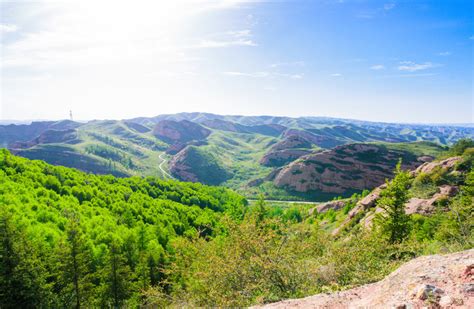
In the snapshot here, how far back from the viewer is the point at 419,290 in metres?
8.99

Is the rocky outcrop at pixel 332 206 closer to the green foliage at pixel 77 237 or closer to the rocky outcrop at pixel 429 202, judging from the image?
the green foliage at pixel 77 237

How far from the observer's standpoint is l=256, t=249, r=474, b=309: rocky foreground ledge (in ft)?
27.7

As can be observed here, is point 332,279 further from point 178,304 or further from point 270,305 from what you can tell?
point 178,304

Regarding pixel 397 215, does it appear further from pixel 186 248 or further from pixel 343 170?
pixel 343 170

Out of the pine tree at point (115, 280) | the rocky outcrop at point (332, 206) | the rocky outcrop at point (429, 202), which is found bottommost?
the rocky outcrop at point (332, 206)

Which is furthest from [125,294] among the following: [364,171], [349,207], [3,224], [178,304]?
[364,171]

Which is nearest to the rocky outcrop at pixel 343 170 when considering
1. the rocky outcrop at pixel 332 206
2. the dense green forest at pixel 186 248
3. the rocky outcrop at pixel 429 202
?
the rocky outcrop at pixel 332 206

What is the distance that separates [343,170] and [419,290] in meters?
146

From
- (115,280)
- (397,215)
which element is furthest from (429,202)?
(115,280)

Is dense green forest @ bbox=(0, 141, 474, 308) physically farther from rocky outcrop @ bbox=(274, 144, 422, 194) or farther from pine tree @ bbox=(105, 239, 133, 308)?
rocky outcrop @ bbox=(274, 144, 422, 194)

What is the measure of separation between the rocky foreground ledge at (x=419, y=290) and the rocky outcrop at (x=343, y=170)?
441 ft

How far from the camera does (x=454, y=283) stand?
29.5 feet

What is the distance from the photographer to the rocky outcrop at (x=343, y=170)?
140 metres

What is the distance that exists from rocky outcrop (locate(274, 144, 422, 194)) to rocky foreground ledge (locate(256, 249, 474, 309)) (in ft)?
441
